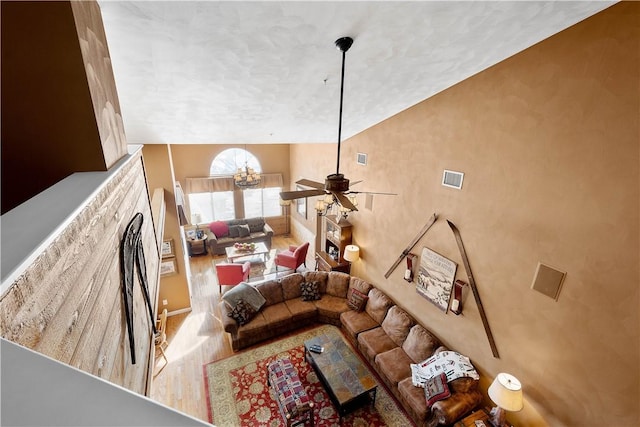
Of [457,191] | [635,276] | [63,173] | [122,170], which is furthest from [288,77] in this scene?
[635,276]

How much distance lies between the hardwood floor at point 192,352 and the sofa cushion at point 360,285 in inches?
101

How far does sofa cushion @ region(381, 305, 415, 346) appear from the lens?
16.0 feet

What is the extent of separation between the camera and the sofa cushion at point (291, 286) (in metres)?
6.03

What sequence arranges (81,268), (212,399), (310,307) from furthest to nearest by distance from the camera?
1. (310,307)
2. (212,399)
3. (81,268)

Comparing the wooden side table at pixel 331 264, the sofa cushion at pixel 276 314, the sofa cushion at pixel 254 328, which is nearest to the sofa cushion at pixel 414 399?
the sofa cushion at pixel 276 314

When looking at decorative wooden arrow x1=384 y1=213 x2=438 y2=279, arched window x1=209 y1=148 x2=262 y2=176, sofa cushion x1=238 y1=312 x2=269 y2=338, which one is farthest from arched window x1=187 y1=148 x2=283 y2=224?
decorative wooden arrow x1=384 y1=213 x2=438 y2=279

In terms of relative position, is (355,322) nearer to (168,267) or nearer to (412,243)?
(412,243)

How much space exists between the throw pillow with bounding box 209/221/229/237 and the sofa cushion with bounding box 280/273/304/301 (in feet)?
13.8

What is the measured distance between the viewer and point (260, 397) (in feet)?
14.3

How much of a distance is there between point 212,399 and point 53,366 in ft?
15.9

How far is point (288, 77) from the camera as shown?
3.03 meters

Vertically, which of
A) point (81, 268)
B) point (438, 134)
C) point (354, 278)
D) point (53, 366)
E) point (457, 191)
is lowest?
point (354, 278)

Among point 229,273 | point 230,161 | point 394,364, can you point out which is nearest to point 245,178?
point 230,161

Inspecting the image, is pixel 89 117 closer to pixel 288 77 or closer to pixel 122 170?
pixel 122 170
